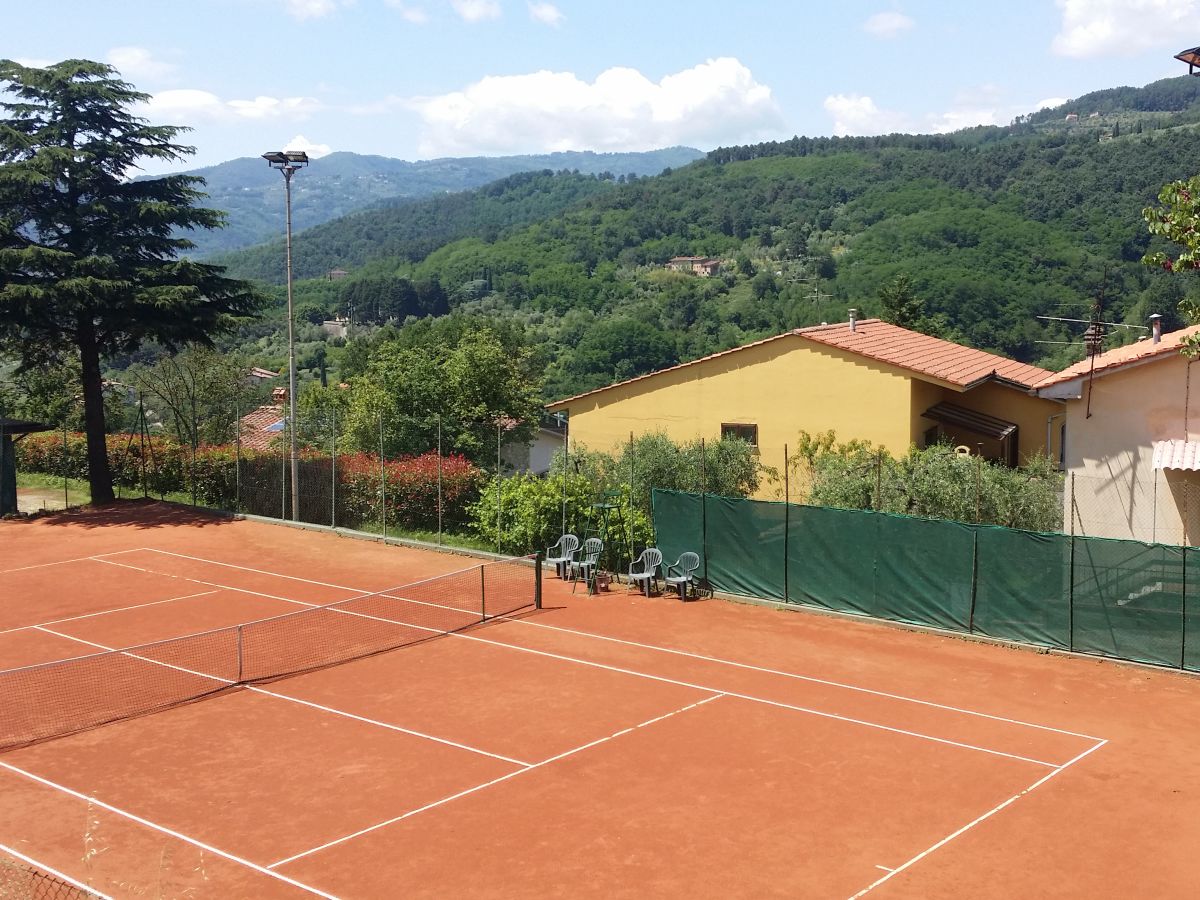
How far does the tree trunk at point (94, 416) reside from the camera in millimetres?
30766

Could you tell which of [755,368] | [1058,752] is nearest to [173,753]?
[1058,752]

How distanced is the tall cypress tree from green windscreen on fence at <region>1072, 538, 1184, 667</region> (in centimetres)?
2196

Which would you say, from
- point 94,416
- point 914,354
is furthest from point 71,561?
point 914,354

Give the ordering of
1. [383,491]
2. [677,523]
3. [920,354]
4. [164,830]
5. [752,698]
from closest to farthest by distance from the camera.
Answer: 1. [164,830]
2. [752,698]
3. [677,523]
4. [383,491]
5. [920,354]

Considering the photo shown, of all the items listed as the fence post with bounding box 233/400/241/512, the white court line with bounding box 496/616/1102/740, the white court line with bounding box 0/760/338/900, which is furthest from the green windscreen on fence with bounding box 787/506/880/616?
the fence post with bounding box 233/400/241/512

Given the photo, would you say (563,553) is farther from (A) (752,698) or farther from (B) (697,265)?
(B) (697,265)

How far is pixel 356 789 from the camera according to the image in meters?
12.5

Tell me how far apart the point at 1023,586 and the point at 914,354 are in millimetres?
10583

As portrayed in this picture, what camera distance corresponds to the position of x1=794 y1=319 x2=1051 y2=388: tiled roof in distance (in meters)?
26.2

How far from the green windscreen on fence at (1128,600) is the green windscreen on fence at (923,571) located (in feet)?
5.87

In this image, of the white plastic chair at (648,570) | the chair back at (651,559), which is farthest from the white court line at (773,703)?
the chair back at (651,559)

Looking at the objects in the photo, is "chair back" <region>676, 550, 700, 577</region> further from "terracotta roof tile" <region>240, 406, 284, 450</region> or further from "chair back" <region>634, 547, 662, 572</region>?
"terracotta roof tile" <region>240, 406, 284, 450</region>

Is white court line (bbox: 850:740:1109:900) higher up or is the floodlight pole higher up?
the floodlight pole

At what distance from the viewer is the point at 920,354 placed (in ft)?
92.4
